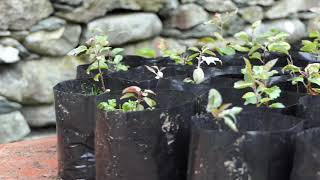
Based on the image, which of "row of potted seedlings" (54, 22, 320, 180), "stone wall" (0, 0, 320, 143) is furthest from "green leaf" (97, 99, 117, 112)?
"stone wall" (0, 0, 320, 143)

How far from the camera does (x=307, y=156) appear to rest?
1.04 metres

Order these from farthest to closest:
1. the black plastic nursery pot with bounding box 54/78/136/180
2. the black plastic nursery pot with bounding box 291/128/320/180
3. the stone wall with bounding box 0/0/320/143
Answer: the stone wall with bounding box 0/0/320/143 → the black plastic nursery pot with bounding box 54/78/136/180 → the black plastic nursery pot with bounding box 291/128/320/180

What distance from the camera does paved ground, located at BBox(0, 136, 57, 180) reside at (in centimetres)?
156

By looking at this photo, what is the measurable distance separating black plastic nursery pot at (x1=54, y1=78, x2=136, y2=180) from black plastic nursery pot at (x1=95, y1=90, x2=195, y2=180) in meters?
0.21

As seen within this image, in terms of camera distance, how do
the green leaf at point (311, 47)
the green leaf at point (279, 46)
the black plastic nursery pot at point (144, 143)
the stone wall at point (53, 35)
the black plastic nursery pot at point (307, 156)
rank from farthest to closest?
the stone wall at point (53, 35)
the green leaf at point (311, 47)
the green leaf at point (279, 46)
the black plastic nursery pot at point (144, 143)
the black plastic nursery pot at point (307, 156)

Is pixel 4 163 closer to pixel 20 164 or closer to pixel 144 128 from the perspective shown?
pixel 20 164

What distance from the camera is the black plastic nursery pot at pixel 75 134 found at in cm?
149

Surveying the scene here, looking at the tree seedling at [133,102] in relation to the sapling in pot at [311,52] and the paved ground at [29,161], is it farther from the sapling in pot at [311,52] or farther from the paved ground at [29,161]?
the sapling in pot at [311,52]

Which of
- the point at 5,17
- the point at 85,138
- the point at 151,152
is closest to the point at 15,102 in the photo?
the point at 5,17

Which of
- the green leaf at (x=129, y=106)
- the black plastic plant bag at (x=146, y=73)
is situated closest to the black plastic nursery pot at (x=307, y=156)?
the green leaf at (x=129, y=106)

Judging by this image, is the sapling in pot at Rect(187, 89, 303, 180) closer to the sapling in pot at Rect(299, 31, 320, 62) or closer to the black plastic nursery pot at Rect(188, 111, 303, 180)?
the black plastic nursery pot at Rect(188, 111, 303, 180)

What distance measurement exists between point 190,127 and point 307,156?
29cm

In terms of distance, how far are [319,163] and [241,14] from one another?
2.90 metres

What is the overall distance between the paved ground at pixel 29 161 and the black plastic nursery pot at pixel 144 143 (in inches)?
14.0
